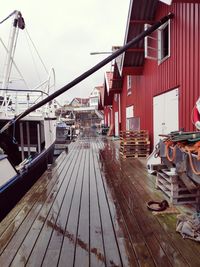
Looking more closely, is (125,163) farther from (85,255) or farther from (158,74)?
(85,255)

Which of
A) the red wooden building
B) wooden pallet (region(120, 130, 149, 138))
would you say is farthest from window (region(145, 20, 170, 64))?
wooden pallet (region(120, 130, 149, 138))

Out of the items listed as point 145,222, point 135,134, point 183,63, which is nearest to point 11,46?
point 135,134

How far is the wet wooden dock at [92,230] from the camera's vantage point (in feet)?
7.24

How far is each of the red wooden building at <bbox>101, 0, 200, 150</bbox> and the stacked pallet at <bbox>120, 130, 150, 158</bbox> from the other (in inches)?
11.7

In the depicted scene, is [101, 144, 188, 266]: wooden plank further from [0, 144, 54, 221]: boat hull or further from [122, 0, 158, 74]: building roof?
[122, 0, 158, 74]: building roof

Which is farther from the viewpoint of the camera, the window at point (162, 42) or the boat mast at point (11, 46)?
the boat mast at point (11, 46)

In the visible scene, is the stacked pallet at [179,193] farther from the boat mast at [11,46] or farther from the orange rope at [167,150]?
the boat mast at [11,46]

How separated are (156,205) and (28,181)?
10.5 feet

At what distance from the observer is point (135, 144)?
25.1 feet

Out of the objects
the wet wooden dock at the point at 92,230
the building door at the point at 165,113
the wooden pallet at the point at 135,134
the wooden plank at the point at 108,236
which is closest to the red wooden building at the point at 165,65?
the building door at the point at 165,113

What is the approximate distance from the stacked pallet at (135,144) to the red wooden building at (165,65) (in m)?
0.30

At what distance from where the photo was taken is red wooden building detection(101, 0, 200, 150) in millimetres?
4848

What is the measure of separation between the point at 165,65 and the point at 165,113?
1346mm

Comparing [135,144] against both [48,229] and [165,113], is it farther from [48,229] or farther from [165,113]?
[48,229]
